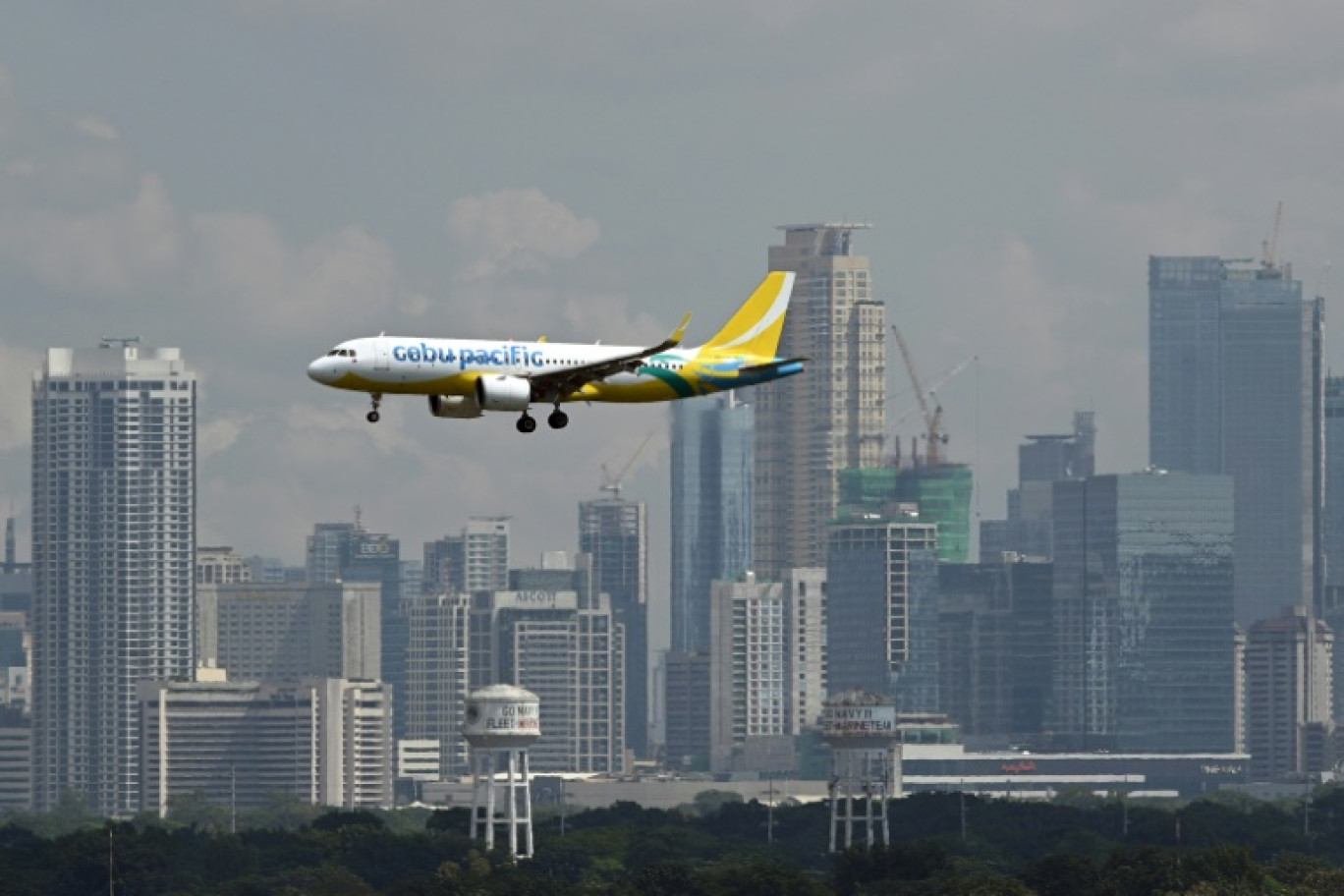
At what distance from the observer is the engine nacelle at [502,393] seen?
15288 cm

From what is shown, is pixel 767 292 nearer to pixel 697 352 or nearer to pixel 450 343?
pixel 697 352

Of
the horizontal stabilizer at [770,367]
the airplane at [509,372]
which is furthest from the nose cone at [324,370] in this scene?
the horizontal stabilizer at [770,367]

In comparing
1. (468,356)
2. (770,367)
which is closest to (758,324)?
(770,367)

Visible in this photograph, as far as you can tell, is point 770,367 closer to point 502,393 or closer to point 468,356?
point 502,393

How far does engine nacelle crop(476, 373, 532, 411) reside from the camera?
153 metres

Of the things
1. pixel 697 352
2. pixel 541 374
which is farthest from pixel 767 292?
pixel 541 374

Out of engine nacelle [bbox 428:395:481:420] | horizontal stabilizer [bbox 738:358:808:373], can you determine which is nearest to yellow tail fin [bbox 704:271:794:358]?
horizontal stabilizer [bbox 738:358:808:373]

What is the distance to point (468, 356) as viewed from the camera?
509 feet

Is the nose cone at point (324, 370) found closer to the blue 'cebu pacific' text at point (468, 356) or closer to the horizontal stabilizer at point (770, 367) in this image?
the blue 'cebu pacific' text at point (468, 356)

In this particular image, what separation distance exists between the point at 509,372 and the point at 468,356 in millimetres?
1962

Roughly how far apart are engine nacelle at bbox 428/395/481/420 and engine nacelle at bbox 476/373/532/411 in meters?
0.50

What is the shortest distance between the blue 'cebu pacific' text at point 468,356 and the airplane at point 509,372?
0.14 feet

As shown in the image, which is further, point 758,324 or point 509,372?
point 758,324

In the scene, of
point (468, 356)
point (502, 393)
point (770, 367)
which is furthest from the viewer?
point (770, 367)
